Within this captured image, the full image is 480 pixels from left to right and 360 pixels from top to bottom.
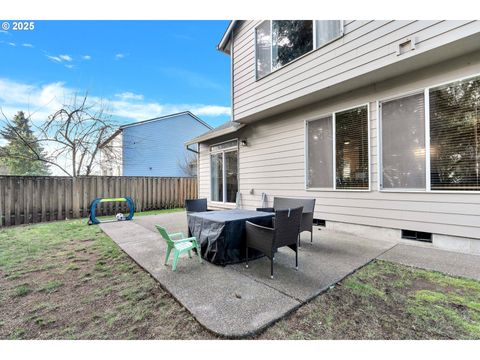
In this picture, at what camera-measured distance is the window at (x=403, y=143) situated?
397 cm

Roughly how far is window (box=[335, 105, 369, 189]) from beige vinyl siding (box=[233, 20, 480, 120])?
86 cm

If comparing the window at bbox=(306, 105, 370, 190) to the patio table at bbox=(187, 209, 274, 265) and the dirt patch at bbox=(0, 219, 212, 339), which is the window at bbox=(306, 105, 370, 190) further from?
the dirt patch at bbox=(0, 219, 212, 339)

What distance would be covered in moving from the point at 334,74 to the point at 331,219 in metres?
3.14

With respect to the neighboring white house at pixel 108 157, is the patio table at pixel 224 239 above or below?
below

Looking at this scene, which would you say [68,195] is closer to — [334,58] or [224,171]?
[224,171]

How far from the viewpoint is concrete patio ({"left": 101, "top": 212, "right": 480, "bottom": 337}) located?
2057mm

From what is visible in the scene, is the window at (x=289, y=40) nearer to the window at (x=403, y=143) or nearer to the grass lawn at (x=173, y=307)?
the window at (x=403, y=143)

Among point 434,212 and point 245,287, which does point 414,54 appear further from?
point 245,287

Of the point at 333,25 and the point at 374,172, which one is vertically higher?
the point at 333,25

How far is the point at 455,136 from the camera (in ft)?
11.9

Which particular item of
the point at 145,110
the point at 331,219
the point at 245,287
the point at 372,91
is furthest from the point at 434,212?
the point at 145,110

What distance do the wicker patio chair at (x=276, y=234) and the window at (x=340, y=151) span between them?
2.36 m

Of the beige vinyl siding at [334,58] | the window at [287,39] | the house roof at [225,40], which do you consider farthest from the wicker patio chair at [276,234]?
the house roof at [225,40]

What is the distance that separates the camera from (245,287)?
8.58 ft
